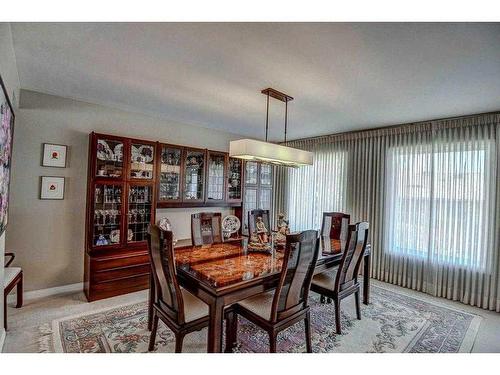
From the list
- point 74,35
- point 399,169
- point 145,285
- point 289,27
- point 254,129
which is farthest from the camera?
point 254,129

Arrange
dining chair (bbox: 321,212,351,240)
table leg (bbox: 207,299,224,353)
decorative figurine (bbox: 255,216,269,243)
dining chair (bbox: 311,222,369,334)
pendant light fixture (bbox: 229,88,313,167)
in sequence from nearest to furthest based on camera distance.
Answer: table leg (bbox: 207,299,224,353)
pendant light fixture (bbox: 229,88,313,167)
dining chair (bbox: 311,222,369,334)
decorative figurine (bbox: 255,216,269,243)
dining chair (bbox: 321,212,351,240)

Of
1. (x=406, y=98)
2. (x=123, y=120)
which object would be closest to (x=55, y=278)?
(x=123, y=120)

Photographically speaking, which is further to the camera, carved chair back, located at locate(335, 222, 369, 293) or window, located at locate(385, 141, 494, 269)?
window, located at locate(385, 141, 494, 269)

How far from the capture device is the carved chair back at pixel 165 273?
1.68m

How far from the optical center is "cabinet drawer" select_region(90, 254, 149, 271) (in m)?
2.92

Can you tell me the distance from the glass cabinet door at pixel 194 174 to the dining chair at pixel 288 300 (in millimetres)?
2255

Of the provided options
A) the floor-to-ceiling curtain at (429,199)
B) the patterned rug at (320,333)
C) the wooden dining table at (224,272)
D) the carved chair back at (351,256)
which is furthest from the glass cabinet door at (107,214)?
→ the floor-to-ceiling curtain at (429,199)

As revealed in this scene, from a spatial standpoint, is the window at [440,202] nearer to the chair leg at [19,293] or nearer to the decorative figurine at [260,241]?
the decorative figurine at [260,241]

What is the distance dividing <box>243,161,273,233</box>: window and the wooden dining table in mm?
2129

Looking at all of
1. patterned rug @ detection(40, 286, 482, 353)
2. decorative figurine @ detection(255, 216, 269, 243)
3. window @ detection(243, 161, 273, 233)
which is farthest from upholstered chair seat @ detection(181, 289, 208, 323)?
window @ detection(243, 161, 273, 233)

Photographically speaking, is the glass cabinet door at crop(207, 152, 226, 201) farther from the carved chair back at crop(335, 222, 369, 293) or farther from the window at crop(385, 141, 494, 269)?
the window at crop(385, 141, 494, 269)

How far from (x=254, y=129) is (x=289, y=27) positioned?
2.91m

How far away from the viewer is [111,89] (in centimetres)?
278
